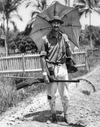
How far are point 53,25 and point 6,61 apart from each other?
9001 mm

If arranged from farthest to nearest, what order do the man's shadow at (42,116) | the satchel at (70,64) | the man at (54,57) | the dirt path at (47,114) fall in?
the man's shadow at (42,116) < the dirt path at (47,114) < the satchel at (70,64) < the man at (54,57)

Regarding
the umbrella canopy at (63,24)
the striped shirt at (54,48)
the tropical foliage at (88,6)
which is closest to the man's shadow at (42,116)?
the striped shirt at (54,48)

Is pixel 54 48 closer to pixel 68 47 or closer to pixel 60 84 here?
pixel 68 47

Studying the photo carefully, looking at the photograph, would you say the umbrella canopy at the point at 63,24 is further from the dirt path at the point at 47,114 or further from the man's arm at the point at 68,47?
the dirt path at the point at 47,114

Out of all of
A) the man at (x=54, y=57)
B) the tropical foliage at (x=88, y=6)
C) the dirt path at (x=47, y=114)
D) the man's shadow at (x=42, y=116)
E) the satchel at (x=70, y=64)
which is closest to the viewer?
the man at (x=54, y=57)

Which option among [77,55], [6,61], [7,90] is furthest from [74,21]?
[77,55]

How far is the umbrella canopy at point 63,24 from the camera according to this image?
181 inches

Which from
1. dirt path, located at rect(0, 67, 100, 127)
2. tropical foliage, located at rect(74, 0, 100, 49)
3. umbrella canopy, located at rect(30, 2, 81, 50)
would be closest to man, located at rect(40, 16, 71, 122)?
umbrella canopy, located at rect(30, 2, 81, 50)

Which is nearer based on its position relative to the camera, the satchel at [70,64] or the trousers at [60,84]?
the trousers at [60,84]

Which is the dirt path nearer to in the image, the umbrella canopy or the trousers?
the trousers

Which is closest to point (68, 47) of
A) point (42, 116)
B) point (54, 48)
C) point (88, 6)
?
point (54, 48)

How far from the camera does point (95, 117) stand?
4941mm

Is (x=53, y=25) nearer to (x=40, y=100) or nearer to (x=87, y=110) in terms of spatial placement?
(x=87, y=110)

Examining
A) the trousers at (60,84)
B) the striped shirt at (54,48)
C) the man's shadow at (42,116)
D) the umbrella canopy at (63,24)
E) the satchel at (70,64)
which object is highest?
the umbrella canopy at (63,24)
